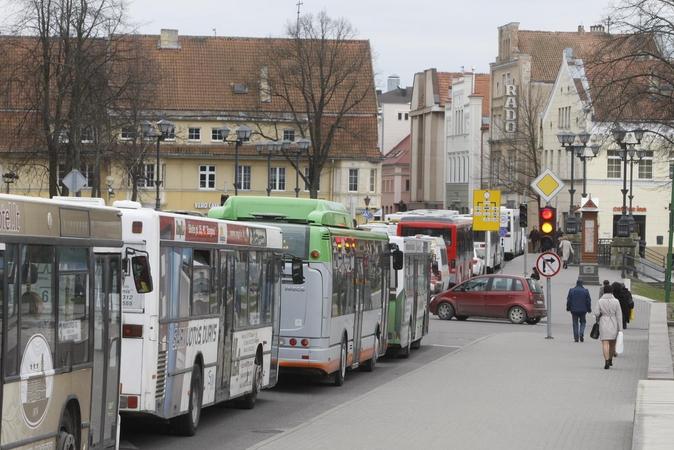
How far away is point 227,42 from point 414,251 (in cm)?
6974

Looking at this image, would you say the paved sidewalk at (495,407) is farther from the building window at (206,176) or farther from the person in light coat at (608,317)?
the building window at (206,176)

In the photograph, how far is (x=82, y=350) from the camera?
11.4m

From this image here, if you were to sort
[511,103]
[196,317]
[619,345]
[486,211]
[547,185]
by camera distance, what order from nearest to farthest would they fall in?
[196,317] < [619,345] < [547,185] < [486,211] < [511,103]

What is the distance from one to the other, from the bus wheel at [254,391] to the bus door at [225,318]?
4.96ft

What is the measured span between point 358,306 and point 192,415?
8903 millimetres

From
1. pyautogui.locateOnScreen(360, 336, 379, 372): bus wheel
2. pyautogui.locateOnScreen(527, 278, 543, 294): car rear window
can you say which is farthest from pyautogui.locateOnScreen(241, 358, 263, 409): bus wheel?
pyautogui.locateOnScreen(527, 278, 543, 294): car rear window

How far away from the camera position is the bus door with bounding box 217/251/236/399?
669 inches

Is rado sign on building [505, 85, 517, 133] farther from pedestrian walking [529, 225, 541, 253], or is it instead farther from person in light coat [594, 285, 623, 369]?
person in light coat [594, 285, 623, 369]

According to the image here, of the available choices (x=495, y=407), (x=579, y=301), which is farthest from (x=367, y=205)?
(x=495, y=407)

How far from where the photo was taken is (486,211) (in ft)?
190

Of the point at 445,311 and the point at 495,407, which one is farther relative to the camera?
the point at 445,311

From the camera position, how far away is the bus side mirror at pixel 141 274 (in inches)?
511

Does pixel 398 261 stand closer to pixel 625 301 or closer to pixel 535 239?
pixel 625 301

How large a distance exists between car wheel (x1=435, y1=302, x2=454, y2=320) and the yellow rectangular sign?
1345cm
